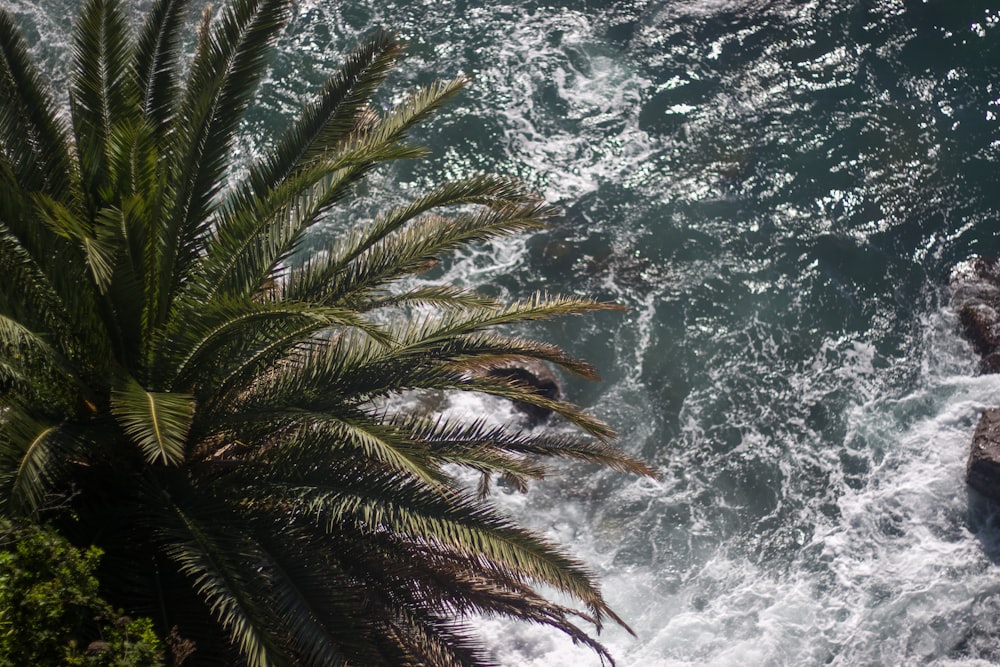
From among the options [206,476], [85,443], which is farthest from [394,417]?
[85,443]

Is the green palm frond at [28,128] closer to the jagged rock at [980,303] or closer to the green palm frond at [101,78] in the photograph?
the green palm frond at [101,78]

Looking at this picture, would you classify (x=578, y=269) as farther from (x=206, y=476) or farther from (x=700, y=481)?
(x=206, y=476)

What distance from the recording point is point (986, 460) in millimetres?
13555

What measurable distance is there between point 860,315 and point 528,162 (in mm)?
6522

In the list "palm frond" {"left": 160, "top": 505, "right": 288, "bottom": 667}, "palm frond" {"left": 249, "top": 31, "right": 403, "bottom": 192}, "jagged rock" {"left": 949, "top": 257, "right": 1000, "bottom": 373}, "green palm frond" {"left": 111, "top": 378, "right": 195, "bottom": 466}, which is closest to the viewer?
"green palm frond" {"left": 111, "top": 378, "right": 195, "bottom": 466}

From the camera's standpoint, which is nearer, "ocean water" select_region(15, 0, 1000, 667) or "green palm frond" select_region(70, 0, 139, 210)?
"green palm frond" select_region(70, 0, 139, 210)

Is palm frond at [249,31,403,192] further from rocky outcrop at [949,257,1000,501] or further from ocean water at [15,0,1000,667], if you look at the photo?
rocky outcrop at [949,257,1000,501]

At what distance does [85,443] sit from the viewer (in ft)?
22.4

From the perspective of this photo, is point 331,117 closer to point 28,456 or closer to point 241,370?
point 241,370

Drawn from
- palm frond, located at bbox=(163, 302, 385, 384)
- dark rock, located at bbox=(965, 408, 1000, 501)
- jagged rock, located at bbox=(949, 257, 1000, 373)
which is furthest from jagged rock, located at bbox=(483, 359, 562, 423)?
palm frond, located at bbox=(163, 302, 385, 384)

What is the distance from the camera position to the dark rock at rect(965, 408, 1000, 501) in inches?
534

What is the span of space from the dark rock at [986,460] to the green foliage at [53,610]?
11.5 meters

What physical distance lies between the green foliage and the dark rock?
11.5 metres

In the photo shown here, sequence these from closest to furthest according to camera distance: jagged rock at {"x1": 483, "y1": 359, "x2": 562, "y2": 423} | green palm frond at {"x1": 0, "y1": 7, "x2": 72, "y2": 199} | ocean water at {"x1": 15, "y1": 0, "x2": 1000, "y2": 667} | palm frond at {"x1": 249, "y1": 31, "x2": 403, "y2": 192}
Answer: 1. green palm frond at {"x1": 0, "y1": 7, "x2": 72, "y2": 199}
2. palm frond at {"x1": 249, "y1": 31, "x2": 403, "y2": 192}
3. ocean water at {"x1": 15, "y1": 0, "x2": 1000, "y2": 667}
4. jagged rock at {"x1": 483, "y1": 359, "x2": 562, "y2": 423}
